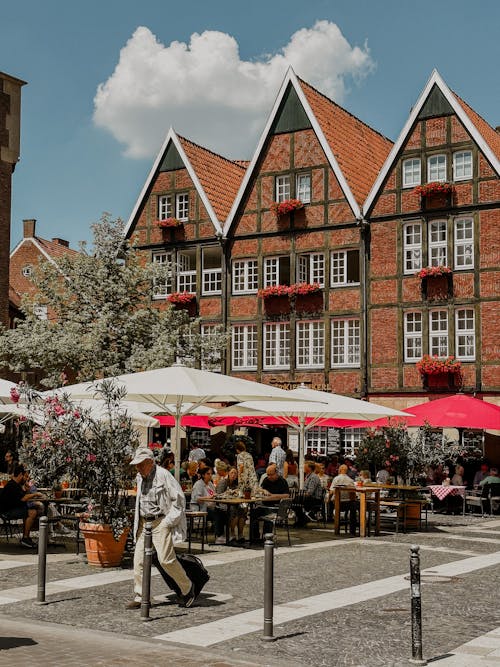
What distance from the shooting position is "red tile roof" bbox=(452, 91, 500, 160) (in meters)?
33.3

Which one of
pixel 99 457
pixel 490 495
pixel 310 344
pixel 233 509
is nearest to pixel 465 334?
pixel 310 344

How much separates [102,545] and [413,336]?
20.8 m

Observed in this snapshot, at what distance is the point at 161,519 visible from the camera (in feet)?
34.2

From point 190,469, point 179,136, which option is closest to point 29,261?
point 179,136

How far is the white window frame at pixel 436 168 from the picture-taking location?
32.8 m

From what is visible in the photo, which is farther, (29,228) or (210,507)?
(29,228)

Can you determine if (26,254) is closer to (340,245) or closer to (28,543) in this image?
(340,245)

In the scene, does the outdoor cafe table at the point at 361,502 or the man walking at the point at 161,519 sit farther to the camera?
the outdoor cafe table at the point at 361,502

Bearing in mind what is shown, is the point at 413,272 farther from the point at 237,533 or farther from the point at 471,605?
the point at 471,605

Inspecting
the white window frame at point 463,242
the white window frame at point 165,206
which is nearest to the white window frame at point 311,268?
the white window frame at point 463,242

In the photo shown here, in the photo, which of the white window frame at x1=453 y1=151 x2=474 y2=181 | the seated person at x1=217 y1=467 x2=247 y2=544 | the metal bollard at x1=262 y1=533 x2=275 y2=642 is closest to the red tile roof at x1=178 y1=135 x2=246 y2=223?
the white window frame at x1=453 y1=151 x2=474 y2=181

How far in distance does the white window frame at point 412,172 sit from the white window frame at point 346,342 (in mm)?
4882

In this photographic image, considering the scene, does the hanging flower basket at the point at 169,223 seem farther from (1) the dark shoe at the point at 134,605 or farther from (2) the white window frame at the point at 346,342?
(1) the dark shoe at the point at 134,605

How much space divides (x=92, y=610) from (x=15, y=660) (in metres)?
2.38
